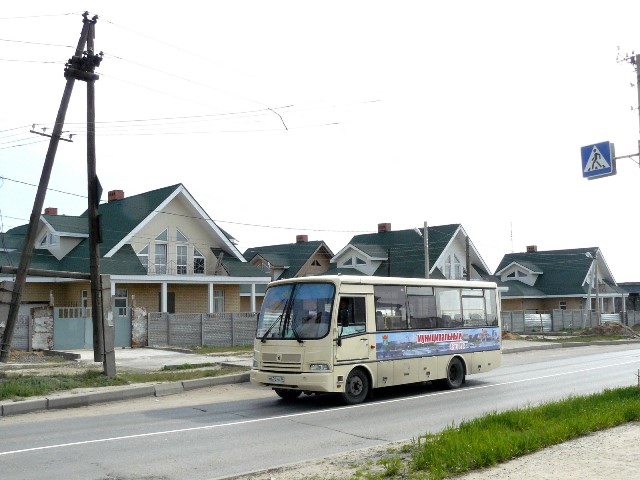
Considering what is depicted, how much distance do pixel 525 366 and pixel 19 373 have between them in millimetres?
15234

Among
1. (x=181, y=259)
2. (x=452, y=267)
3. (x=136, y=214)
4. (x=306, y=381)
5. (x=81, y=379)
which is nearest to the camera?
(x=306, y=381)

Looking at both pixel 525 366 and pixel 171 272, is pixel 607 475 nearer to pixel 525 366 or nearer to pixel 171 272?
pixel 525 366

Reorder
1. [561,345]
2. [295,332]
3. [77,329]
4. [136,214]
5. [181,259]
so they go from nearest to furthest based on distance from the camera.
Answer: [295,332]
[77,329]
[561,345]
[136,214]
[181,259]

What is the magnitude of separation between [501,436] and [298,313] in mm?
6612

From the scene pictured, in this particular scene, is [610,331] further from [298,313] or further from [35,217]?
[35,217]

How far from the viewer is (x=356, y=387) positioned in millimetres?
14828

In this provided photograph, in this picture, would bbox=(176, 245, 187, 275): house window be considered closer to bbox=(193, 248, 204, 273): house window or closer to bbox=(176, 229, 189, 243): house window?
bbox=(176, 229, 189, 243): house window

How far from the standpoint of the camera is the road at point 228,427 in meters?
8.80

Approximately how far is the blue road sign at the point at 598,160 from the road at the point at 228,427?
4.64m

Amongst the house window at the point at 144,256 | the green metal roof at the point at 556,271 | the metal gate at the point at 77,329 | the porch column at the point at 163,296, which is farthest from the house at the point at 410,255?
the metal gate at the point at 77,329

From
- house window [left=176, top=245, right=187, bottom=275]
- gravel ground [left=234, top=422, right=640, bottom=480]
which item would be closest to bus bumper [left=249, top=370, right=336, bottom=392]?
gravel ground [left=234, top=422, right=640, bottom=480]

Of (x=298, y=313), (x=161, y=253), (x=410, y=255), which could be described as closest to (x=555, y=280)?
(x=410, y=255)

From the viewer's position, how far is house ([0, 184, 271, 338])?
33.9 m

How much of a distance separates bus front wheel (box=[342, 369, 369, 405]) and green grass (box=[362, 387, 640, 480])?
4390 millimetres
